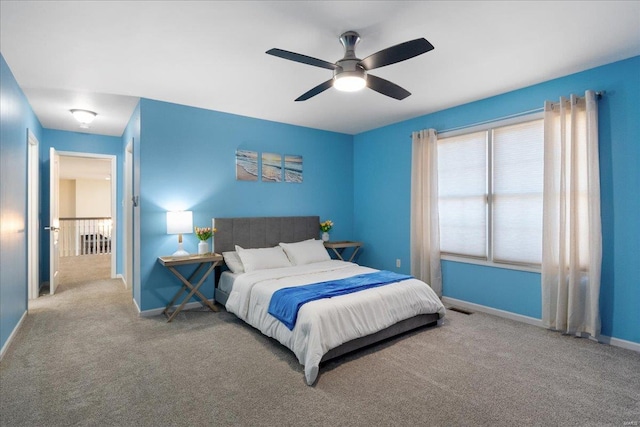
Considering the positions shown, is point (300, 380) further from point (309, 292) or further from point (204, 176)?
point (204, 176)

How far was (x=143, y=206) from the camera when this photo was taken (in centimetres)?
395

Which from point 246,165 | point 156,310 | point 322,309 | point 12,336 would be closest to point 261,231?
point 246,165

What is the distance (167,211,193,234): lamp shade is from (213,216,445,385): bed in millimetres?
441

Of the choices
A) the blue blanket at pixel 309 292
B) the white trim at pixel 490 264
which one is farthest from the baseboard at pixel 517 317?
the blue blanket at pixel 309 292

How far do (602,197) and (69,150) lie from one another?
7433 mm

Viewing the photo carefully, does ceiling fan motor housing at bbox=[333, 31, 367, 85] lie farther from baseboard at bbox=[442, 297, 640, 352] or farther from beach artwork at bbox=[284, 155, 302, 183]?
baseboard at bbox=[442, 297, 640, 352]

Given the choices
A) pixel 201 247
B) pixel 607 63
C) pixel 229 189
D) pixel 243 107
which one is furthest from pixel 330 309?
pixel 607 63

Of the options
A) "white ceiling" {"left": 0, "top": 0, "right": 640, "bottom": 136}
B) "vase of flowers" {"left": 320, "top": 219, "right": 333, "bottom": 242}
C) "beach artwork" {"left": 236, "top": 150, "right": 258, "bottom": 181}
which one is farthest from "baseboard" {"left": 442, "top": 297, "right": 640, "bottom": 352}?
"beach artwork" {"left": 236, "top": 150, "right": 258, "bottom": 181}

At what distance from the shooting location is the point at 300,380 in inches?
97.6

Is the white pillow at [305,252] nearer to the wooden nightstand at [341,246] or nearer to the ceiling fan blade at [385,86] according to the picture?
the wooden nightstand at [341,246]

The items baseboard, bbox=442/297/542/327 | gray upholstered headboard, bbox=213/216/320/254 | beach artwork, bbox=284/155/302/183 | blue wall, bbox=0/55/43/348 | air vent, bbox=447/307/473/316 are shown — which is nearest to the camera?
blue wall, bbox=0/55/43/348

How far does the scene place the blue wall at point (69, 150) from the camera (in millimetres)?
5301

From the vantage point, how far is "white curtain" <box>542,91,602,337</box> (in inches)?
122

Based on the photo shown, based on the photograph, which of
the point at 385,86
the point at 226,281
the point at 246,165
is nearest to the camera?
the point at 385,86
